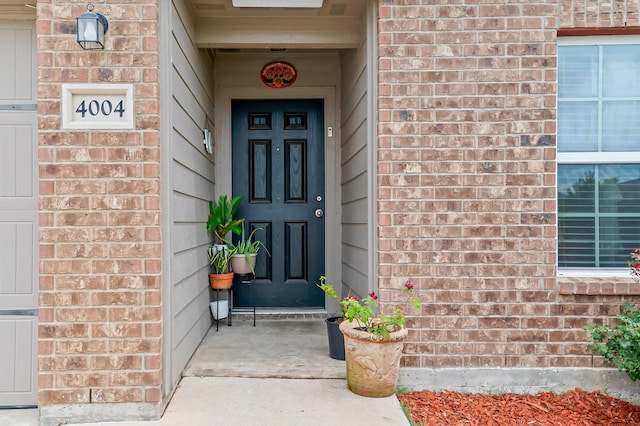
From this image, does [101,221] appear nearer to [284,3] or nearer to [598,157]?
[284,3]

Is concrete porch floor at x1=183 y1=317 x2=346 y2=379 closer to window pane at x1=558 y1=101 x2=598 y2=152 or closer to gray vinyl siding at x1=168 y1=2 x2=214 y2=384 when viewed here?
gray vinyl siding at x1=168 y1=2 x2=214 y2=384

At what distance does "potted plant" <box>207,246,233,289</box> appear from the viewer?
360 centimetres

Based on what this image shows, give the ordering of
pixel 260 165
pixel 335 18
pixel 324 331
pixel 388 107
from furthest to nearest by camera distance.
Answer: pixel 260 165, pixel 324 331, pixel 335 18, pixel 388 107

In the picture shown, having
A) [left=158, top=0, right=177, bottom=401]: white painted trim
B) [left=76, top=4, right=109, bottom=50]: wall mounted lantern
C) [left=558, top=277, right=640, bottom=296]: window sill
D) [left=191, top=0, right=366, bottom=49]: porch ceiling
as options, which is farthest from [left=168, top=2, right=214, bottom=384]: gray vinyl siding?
[left=558, top=277, right=640, bottom=296]: window sill

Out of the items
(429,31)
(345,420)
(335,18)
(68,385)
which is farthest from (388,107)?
(68,385)

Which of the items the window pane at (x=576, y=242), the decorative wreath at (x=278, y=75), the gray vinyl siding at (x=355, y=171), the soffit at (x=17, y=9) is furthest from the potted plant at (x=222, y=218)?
the window pane at (x=576, y=242)

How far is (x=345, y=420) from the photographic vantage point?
7.45 ft

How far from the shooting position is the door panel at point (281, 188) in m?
4.18

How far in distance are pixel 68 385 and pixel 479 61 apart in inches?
109

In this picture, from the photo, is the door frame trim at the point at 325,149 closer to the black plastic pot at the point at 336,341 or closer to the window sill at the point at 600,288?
the black plastic pot at the point at 336,341

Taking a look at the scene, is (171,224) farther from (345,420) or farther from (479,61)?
(479,61)

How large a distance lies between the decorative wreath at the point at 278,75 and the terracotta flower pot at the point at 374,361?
2432 mm

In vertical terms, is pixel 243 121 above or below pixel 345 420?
above

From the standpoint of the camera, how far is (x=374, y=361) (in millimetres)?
2463
